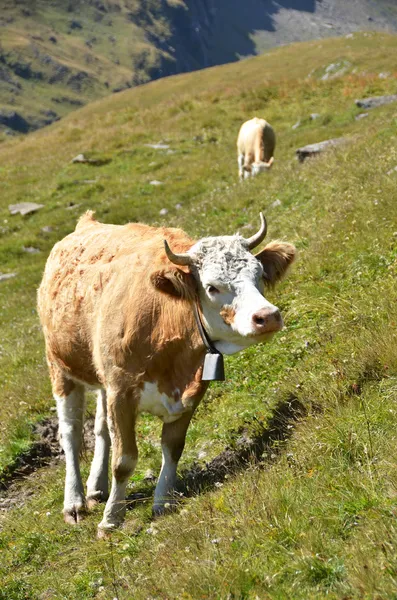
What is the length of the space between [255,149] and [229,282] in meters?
19.6

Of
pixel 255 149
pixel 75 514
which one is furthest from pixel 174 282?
pixel 255 149

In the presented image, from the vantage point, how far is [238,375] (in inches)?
341

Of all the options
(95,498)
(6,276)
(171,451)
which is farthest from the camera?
(6,276)

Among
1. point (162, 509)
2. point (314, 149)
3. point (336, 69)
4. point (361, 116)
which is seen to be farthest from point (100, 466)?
point (336, 69)

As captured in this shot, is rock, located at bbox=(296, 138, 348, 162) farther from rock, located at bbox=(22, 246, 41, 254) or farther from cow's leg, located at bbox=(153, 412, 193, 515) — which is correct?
cow's leg, located at bbox=(153, 412, 193, 515)

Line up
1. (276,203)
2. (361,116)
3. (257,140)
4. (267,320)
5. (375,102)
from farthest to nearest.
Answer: (375,102) → (361,116) → (257,140) → (276,203) → (267,320)

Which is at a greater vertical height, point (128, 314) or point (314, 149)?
point (128, 314)

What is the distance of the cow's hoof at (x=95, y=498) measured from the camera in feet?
25.4

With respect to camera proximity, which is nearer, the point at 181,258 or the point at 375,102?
the point at 181,258

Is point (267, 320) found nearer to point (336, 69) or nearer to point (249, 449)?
point (249, 449)

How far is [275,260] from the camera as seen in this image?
648 centimetres

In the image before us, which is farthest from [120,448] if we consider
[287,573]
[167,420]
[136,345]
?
[287,573]

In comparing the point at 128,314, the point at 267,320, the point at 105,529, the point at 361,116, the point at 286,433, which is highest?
the point at 267,320

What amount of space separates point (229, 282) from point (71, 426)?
334cm
